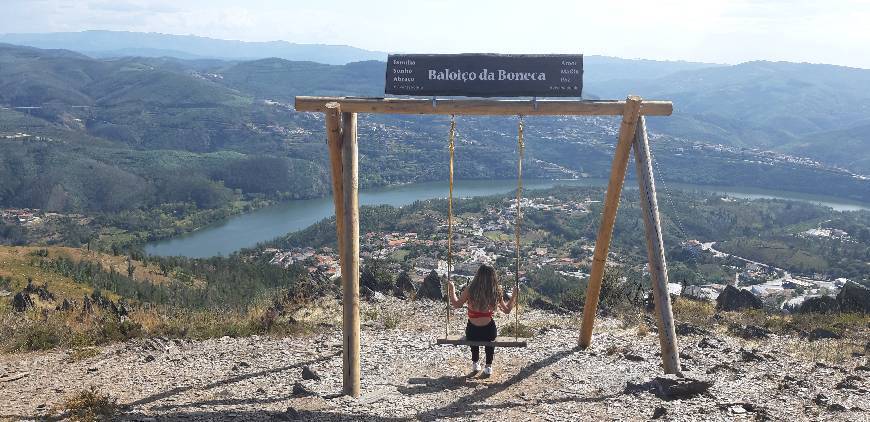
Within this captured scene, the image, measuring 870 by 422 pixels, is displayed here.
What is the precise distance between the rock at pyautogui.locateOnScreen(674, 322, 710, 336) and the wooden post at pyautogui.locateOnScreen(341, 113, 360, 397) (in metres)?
5.36

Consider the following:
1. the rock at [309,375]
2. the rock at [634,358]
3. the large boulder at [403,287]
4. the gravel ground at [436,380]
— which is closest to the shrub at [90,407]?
the gravel ground at [436,380]

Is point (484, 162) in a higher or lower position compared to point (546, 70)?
lower

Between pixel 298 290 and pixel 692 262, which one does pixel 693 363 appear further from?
pixel 692 262

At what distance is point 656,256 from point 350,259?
3.61m

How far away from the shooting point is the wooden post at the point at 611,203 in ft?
23.6

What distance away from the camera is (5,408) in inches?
219

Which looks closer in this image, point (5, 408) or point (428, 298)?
point (5, 408)

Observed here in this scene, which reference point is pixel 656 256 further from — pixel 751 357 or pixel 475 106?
pixel 475 106

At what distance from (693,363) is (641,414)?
212 centimetres

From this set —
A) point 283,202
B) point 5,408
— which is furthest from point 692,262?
point 283,202

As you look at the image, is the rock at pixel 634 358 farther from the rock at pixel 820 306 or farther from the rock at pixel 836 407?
the rock at pixel 820 306

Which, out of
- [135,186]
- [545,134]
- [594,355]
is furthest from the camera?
[545,134]

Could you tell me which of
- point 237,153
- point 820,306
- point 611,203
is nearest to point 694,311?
point 820,306

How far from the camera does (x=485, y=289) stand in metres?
6.59
